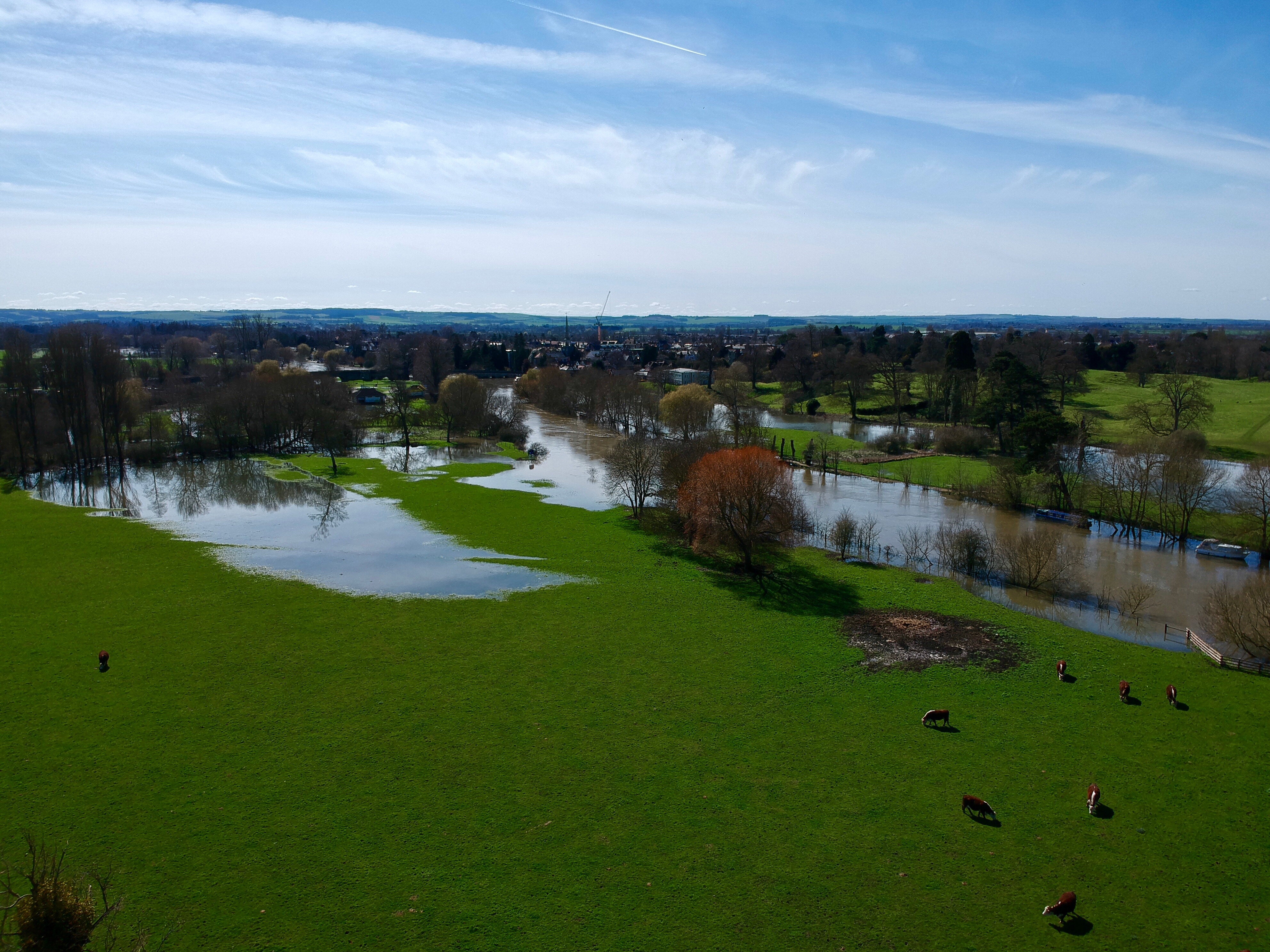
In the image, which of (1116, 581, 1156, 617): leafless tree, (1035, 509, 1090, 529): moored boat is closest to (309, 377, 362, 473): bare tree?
(1035, 509, 1090, 529): moored boat

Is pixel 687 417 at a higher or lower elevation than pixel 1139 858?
higher

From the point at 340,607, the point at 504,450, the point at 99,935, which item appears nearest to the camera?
the point at 99,935

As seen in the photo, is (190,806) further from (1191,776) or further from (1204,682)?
(1204,682)

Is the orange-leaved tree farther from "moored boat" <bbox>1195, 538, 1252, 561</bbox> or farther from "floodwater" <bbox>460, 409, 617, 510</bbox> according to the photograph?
"moored boat" <bbox>1195, 538, 1252, 561</bbox>

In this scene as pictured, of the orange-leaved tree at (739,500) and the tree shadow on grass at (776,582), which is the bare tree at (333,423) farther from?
the orange-leaved tree at (739,500)

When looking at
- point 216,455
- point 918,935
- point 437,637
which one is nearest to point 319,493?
point 216,455

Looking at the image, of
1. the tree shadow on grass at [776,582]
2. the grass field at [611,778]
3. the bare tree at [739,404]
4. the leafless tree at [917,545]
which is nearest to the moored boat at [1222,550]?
the leafless tree at [917,545]
